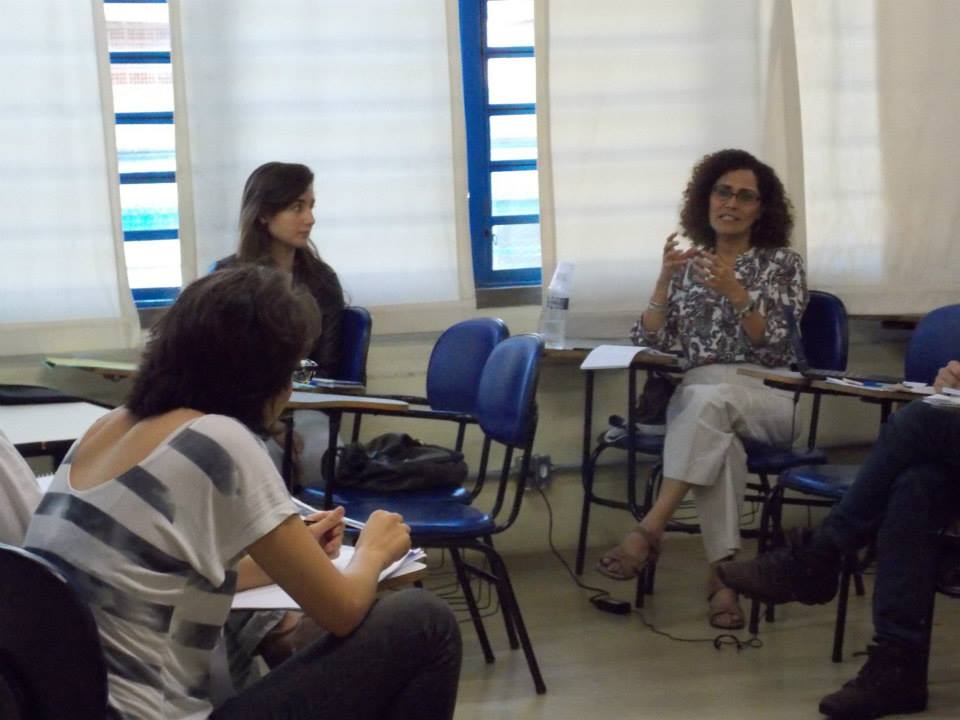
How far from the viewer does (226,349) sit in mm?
1487

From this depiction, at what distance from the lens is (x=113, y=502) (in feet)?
4.62

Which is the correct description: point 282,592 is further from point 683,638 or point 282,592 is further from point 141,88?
point 141,88

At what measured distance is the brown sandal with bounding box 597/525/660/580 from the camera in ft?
11.7

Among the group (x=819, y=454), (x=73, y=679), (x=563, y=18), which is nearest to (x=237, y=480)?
(x=73, y=679)

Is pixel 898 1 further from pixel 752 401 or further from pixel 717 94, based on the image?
pixel 752 401

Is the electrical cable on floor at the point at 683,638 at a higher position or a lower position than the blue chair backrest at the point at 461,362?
lower

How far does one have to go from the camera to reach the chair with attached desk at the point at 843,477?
321 centimetres

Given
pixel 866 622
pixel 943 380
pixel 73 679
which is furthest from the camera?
pixel 866 622

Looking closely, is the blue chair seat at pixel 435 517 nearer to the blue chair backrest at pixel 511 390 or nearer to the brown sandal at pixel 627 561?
the blue chair backrest at pixel 511 390

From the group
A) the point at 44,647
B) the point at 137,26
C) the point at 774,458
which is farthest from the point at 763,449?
the point at 44,647

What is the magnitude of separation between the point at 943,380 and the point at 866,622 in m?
0.80

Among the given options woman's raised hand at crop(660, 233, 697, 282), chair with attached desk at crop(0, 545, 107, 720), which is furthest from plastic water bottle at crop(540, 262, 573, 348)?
chair with attached desk at crop(0, 545, 107, 720)

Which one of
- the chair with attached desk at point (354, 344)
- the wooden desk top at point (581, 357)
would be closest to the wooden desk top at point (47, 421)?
the chair with attached desk at point (354, 344)

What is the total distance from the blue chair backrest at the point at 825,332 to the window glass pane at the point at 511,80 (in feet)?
4.03
